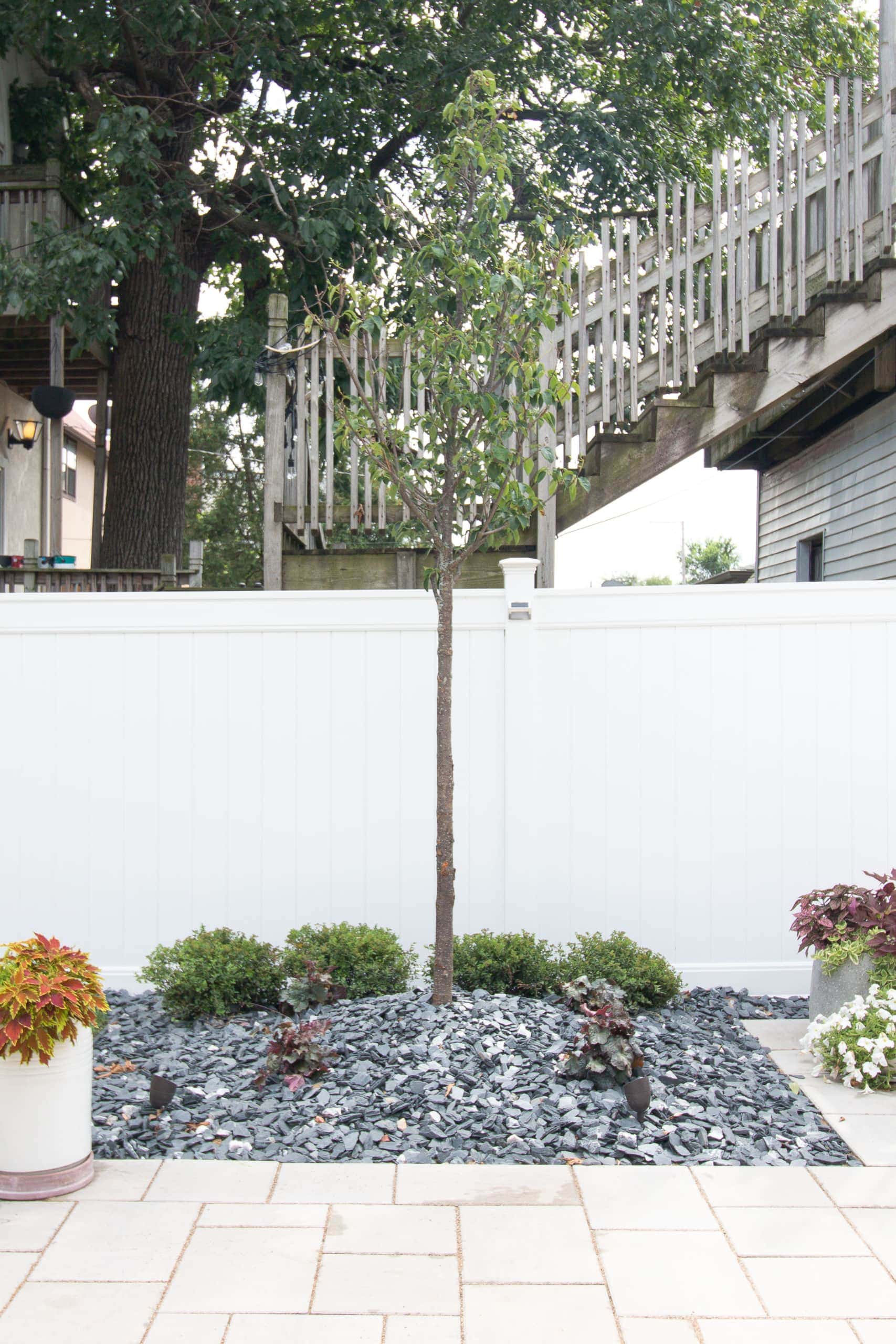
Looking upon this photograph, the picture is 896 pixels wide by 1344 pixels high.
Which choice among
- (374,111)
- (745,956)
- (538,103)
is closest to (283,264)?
(374,111)

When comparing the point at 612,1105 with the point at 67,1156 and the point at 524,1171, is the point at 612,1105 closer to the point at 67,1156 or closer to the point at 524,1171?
the point at 524,1171

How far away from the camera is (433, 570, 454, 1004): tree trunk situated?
4.14 meters

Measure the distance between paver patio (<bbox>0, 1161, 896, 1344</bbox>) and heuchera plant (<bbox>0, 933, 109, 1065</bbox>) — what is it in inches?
17.5

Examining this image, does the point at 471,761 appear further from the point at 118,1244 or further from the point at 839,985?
the point at 118,1244

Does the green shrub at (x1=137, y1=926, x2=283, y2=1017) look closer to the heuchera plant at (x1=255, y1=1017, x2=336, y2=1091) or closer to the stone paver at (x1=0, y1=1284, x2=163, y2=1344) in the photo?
the heuchera plant at (x1=255, y1=1017, x2=336, y2=1091)

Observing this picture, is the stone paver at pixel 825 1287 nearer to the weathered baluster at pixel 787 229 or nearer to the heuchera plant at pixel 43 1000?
the heuchera plant at pixel 43 1000

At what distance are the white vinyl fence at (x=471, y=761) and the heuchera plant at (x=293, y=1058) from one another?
3.49 ft

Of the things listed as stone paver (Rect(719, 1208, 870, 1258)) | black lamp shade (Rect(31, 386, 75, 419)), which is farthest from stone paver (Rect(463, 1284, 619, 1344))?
black lamp shade (Rect(31, 386, 75, 419))

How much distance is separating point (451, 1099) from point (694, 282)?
4034mm

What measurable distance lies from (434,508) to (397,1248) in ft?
8.39

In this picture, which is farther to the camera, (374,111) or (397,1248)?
(374,111)

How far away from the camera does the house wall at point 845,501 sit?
805 cm

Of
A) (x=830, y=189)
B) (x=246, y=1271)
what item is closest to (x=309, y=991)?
(x=246, y=1271)

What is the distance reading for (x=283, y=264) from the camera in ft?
30.8
